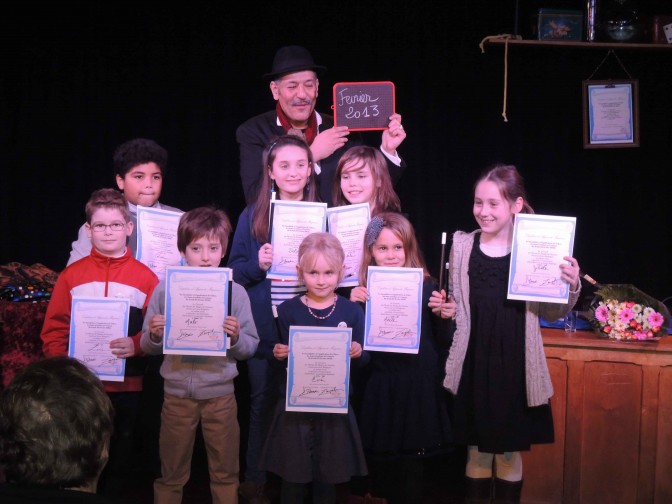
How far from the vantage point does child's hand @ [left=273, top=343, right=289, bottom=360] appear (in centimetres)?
328

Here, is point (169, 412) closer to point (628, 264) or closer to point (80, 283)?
point (80, 283)

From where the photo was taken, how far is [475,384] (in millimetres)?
3604

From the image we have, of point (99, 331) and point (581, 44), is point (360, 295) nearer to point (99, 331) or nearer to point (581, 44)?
point (99, 331)

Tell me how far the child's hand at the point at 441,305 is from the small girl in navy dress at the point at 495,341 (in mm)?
80

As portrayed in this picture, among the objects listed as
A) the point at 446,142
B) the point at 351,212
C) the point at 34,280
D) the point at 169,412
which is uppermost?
the point at 446,142

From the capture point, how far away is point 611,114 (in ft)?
14.9

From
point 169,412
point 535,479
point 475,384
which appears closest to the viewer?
point 169,412

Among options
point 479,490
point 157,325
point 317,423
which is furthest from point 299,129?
point 479,490

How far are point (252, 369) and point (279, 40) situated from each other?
1.99 m

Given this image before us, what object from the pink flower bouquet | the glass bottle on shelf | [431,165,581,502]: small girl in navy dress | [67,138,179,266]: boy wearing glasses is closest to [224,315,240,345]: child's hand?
[67,138,179,266]: boy wearing glasses

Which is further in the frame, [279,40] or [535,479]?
[279,40]

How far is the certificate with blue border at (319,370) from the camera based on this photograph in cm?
325

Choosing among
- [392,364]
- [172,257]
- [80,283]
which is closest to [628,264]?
[392,364]
